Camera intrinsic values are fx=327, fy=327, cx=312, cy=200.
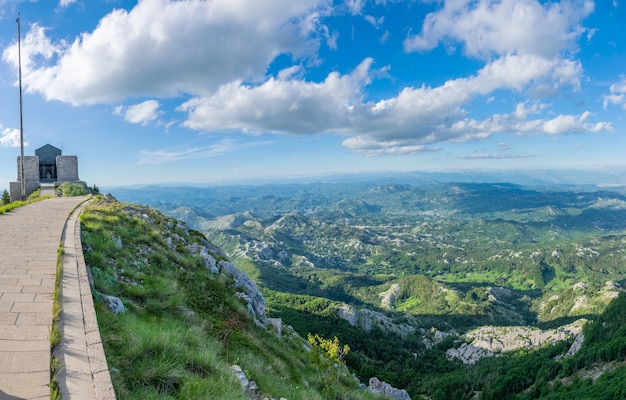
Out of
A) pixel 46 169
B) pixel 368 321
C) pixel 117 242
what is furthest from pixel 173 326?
pixel 368 321

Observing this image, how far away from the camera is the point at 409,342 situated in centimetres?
15762

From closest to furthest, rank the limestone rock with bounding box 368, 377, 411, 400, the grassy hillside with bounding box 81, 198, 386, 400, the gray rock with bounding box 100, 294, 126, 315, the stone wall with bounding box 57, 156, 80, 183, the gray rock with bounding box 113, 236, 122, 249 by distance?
1. the grassy hillside with bounding box 81, 198, 386, 400
2. the gray rock with bounding box 100, 294, 126, 315
3. the gray rock with bounding box 113, 236, 122, 249
4. the limestone rock with bounding box 368, 377, 411, 400
5. the stone wall with bounding box 57, 156, 80, 183

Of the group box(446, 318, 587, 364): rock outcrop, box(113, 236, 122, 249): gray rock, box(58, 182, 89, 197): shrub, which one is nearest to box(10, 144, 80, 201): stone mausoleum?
box(58, 182, 89, 197): shrub

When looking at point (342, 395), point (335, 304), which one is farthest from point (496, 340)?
point (342, 395)

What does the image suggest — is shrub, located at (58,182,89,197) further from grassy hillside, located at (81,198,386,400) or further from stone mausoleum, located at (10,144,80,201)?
grassy hillside, located at (81,198,386,400)

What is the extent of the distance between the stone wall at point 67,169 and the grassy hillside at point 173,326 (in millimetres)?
46014

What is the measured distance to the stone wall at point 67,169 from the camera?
5744 centimetres

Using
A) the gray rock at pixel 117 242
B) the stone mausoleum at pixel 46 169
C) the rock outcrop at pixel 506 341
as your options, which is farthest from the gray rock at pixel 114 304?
the rock outcrop at pixel 506 341

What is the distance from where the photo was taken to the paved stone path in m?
5.45

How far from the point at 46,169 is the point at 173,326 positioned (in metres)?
71.5

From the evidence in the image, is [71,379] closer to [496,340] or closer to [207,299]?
[207,299]

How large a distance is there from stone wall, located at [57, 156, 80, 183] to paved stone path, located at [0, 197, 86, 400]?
49820mm

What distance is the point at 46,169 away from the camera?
6244 cm

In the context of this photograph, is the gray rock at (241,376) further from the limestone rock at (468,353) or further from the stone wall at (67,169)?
the limestone rock at (468,353)
